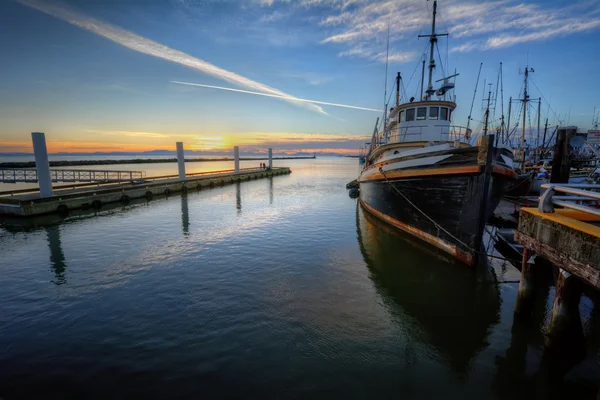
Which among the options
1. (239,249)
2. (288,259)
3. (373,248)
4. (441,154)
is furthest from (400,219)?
(239,249)

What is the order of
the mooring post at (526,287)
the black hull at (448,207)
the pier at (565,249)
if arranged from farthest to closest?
the black hull at (448,207) → the mooring post at (526,287) → the pier at (565,249)

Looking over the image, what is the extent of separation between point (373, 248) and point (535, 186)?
20.5 metres

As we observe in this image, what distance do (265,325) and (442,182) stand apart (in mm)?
8284

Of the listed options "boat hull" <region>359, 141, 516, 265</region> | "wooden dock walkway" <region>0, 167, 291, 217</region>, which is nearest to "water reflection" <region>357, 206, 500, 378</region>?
"boat hull" <region>359, 141, 516, 265</region>

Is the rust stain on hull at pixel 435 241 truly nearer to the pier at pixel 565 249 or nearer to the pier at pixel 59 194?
the pier at pixel 565 249

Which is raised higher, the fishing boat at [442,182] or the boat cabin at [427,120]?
the boat cabin at [427,120]

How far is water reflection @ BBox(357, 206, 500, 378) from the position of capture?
238 inches

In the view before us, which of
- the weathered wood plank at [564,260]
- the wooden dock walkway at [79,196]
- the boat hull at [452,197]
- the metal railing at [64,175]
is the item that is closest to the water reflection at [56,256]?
the wooden dock walkway at [79,196]

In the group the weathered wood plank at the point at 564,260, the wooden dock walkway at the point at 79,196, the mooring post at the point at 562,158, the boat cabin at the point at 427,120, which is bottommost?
the wooden dock walkway at the point at 79,196

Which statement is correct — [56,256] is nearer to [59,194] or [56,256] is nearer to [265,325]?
[265,325]

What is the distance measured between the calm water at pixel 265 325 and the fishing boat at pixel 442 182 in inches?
52.8

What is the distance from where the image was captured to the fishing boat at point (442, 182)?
924 cm

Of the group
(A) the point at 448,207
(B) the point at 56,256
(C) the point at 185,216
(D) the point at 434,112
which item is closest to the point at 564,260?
(A) the point at 448,207

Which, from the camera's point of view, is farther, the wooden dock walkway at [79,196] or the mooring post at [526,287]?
the wooden dock walkway at [79,196]
